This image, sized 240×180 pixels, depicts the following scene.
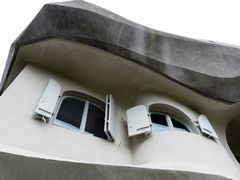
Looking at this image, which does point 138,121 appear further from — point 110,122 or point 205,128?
point 205,128

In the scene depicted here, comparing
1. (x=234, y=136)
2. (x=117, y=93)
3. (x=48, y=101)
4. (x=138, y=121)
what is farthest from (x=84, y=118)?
(x=234, y=136)

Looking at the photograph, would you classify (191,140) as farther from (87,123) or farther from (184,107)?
(87,123)

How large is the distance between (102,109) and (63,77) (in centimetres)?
115

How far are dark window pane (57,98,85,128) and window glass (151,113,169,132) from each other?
4.87 feet

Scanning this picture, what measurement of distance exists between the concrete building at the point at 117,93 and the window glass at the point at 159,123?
22mm

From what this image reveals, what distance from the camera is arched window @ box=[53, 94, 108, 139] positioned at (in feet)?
14.3

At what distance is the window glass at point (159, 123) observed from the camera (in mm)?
4812

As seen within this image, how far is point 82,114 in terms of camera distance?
4797 mm

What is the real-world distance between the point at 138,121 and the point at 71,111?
4.37 ft

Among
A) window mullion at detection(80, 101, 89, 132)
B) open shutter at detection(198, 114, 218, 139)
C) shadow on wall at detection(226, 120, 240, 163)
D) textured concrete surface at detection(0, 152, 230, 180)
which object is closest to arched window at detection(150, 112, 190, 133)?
open shutter at detection(198, 114, 218, 139)

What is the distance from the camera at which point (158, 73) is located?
5.60m

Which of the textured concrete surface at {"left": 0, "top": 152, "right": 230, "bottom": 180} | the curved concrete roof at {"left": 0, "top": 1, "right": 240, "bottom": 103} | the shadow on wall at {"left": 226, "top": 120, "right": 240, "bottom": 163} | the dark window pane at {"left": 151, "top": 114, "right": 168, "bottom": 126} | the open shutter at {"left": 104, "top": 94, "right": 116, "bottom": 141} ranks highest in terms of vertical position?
the curved concrete roof at {"left": 0, "top": 1, "right": 240, "bottom": 103}

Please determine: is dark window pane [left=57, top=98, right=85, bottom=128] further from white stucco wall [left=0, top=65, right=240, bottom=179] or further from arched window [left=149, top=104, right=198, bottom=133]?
arched window [left=149, top=104, right=198, bottom=133]

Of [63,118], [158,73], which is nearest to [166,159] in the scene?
[63,118]
